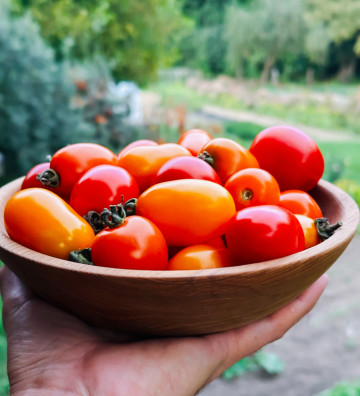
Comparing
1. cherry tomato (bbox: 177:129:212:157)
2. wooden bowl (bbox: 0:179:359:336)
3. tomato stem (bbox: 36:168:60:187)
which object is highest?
cherry tomato (bbox: 177:129:212:157)

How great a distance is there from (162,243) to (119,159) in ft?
1.26

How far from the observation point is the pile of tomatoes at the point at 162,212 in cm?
87

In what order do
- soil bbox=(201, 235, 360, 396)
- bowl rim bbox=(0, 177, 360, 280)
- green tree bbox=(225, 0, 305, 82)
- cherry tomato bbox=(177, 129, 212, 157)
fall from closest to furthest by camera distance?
bowl rim bbox=(0, 177, 360, 280) → cherry tomato bbox=(177, 129, 212, 157) → soil bbox=(201, 235, 360, 396) → green tree bbox=(225, 0, 305, 82)

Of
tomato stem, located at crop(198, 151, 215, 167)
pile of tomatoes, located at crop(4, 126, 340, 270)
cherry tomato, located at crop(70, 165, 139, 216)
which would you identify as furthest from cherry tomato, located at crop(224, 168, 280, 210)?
cherry tomato, located at crop(70, 165, 139, 216)

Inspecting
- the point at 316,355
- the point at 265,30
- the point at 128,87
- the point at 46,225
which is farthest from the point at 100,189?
the point at 265,30

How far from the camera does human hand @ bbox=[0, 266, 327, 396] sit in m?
0.90

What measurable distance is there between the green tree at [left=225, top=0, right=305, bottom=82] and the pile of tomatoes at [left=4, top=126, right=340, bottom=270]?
11.6m

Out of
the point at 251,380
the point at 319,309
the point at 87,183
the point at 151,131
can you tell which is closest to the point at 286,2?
the point at 151,131

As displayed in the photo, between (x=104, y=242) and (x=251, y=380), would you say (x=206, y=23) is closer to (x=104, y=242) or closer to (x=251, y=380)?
(x=251, y=380)

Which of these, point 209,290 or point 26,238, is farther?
point 26,238

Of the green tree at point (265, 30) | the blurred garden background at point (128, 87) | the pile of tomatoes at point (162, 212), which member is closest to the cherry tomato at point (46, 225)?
the pile of tomatoes at point (162, 212)

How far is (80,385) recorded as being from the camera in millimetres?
892

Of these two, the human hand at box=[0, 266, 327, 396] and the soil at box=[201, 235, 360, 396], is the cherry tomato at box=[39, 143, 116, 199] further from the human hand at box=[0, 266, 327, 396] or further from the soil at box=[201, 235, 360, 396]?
the soil at box=[201, 235, 360, 396]

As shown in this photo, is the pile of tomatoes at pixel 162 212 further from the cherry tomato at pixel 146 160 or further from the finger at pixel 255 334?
the finger at pixel 255 334
